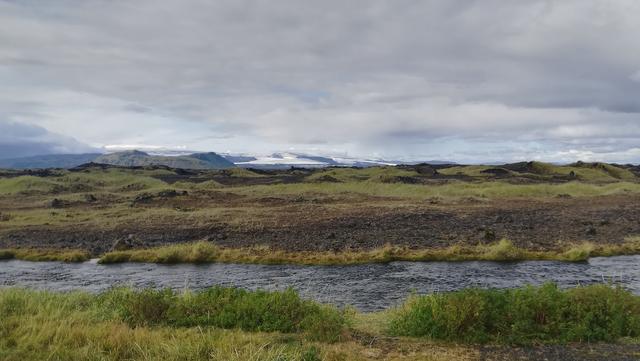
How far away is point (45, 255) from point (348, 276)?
23259 mm

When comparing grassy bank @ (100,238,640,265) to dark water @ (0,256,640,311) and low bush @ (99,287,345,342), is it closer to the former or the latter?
dark water @ (0,256,640,311)

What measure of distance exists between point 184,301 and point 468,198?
4987cm

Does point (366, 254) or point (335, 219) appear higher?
point (335, 219)

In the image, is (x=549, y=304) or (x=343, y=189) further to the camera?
(x=343, y=189)

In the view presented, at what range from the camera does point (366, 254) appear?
30.4 m

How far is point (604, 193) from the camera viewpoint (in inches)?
2477

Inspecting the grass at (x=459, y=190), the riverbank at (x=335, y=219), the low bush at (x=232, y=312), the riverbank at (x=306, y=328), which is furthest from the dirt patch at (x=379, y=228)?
the riverbank at (x=306, y=328)

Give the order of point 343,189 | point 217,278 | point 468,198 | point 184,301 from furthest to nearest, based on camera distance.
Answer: point 343,189 → point 468,198 → point 217,278 → point 184,301

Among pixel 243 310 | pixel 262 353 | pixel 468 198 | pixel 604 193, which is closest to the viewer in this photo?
pixel 262 353

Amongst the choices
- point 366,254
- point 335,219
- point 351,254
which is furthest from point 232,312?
point 335,219

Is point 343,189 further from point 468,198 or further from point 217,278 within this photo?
point 217,278

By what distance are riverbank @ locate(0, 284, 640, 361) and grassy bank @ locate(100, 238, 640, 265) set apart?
15.5 meters

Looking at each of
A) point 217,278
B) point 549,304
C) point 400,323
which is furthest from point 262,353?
point 217,278

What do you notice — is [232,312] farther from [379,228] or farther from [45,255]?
[45,255]
